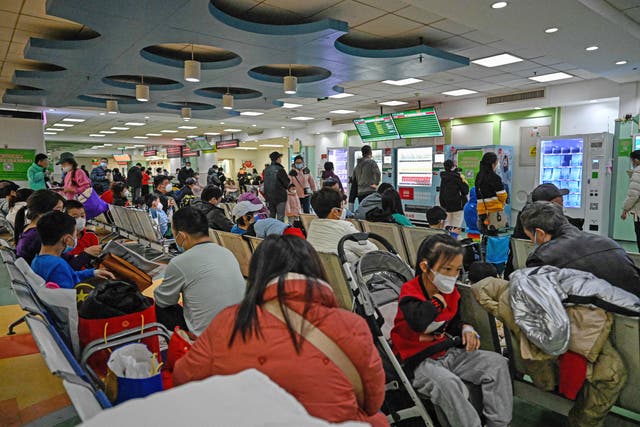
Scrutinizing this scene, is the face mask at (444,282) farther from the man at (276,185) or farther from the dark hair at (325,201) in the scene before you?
the man at (276,185)

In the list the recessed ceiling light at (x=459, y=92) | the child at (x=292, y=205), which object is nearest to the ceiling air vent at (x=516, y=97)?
the recessed ceiling light at (x=459, y=92)

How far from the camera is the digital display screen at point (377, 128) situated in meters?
11.4

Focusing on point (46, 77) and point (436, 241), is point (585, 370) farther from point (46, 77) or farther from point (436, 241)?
point (46, 77)

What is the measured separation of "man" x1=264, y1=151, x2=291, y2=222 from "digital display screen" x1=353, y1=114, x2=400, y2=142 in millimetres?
4488

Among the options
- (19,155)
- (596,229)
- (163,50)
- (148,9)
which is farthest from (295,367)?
(19,155)

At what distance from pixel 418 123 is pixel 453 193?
4293mm

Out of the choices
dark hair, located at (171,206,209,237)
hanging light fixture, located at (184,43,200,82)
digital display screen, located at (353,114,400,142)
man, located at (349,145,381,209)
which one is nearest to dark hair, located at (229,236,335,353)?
dark hair, located at (171,206,209,237)

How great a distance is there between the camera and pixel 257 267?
1.30 meters

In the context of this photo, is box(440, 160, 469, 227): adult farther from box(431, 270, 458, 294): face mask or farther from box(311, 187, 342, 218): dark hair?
box(431, 270, 458, 294): face mask

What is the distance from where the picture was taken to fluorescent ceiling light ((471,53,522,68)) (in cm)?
685

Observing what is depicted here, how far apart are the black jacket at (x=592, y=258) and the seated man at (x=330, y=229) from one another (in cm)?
103

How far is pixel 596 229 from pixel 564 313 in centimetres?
703

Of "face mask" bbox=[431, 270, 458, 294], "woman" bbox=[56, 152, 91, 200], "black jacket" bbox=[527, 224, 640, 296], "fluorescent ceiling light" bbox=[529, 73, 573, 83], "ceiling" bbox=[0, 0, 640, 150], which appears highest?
"fluorescent ceiling light" bbox=[529, 73, 573, 83]

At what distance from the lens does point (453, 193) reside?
7090 mm
